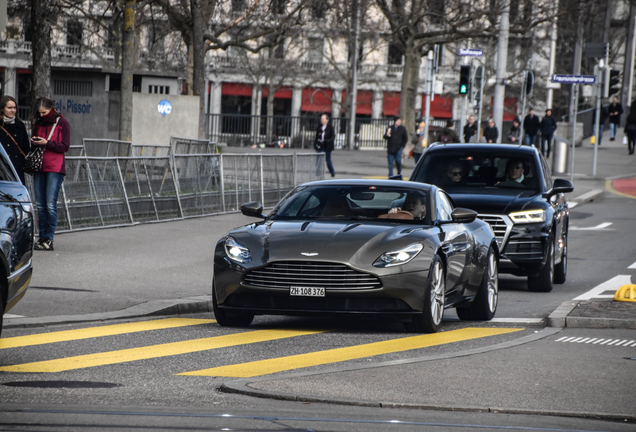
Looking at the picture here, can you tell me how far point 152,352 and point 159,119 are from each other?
21.2 meters

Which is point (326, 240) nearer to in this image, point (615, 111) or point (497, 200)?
point (497, 200)

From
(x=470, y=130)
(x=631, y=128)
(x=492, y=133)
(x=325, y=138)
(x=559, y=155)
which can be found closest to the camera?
(x=325, y=138)

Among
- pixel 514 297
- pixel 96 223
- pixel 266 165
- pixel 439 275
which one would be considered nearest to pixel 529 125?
pixel 266 165

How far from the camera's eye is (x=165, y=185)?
19.4 meters

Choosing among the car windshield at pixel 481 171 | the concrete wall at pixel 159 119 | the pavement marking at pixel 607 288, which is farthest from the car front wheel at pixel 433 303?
the concrete wall at pixel 159 119

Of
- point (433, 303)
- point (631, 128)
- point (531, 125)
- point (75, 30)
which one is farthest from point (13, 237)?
point (75, 30)

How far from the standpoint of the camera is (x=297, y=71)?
70.1 metres

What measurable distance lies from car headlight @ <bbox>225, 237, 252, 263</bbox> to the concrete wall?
19.8m

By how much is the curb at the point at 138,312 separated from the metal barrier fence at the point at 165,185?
5.72m

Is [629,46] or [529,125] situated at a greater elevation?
[629,46]

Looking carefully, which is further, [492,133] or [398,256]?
[492,133]

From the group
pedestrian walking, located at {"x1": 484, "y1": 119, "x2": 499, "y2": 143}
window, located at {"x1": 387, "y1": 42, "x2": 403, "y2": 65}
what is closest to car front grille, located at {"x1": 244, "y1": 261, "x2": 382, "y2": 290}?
pedestrian walking, located at {"x1": 484, "y1": 119, "x2": 499, "y2": 143}

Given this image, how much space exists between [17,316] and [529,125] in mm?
33653

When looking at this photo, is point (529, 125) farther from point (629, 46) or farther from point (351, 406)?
point (351, 406)
